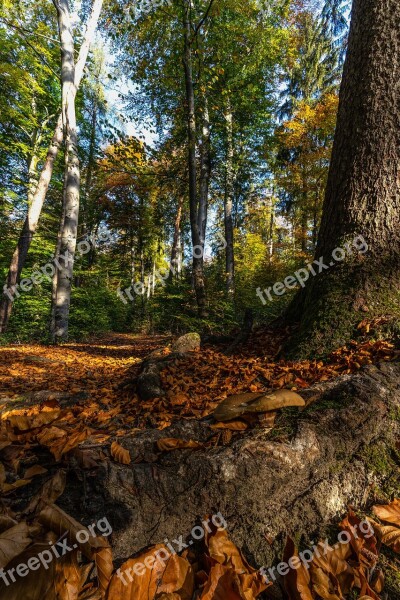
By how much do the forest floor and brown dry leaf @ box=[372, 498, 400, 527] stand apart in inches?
25.3

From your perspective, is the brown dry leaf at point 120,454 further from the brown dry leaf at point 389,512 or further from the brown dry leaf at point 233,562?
the brown dry leaf at point 389,512

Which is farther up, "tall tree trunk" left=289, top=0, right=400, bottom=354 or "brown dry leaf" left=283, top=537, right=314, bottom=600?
"tall tree trunk" left=289, top=0, right=400, bottom=354

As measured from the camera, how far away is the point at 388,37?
2785 mm

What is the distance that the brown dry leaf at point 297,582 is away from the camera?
1.03 m

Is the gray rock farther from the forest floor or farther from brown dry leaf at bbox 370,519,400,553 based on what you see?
brown dry leaf at bbox 370,519,400,553

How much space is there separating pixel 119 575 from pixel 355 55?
4.27 m

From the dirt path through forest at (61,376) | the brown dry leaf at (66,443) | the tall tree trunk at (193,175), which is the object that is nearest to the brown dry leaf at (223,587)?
the brown dry leaf at (66,443)

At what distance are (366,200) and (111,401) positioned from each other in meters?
3.12

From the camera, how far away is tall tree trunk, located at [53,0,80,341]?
27.2 feet

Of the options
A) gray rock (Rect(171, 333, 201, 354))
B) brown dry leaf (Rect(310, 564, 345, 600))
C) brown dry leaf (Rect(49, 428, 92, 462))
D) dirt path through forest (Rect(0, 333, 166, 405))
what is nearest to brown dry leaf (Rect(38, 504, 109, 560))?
brown dry leaf (Rect(49, 428, 92, 462))

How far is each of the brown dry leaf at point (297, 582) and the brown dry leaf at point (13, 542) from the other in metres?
0.91

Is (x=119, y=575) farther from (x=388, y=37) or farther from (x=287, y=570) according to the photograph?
(x=388, y=37)

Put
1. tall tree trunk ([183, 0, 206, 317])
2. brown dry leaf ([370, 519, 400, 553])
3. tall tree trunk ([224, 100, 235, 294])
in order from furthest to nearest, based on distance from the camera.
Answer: tall tree trunk ([224, 100, 235, 294]), tall tree trunk ([183, 0, 206, 317]), brown dry leaf ([370, 519, 400, 553])

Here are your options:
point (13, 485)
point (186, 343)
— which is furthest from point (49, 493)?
point (186, 343)
